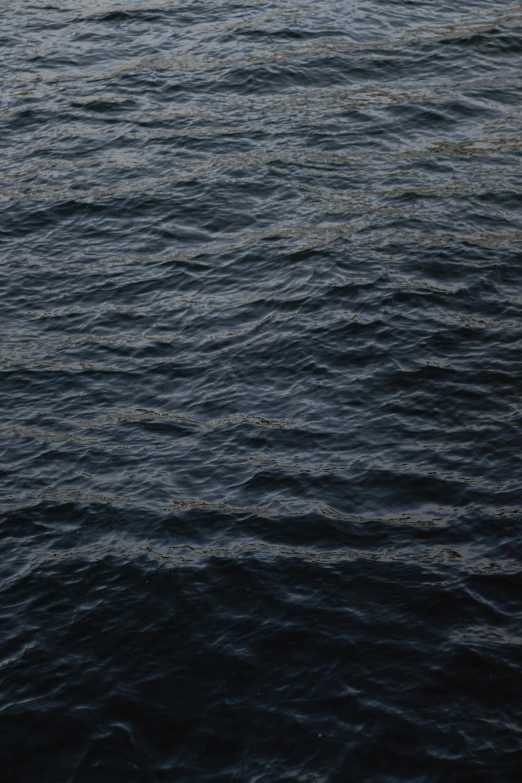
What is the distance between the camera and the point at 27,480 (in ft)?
70.7

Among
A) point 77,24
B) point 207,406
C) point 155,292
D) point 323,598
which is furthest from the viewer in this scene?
point 77,24

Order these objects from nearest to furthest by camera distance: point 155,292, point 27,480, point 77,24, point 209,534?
point 209,534 → point 27,480 → point 155,292 → point 77,24

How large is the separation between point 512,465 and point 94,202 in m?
17.3

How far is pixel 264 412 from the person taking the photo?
22984 mm

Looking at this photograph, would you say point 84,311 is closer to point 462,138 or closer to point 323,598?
point 323,598

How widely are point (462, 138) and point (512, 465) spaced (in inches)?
649

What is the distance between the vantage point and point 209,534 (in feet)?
65.4

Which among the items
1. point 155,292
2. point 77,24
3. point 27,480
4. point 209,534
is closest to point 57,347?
point 155,292

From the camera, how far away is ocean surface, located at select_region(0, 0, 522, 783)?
→ 1628 centimetres

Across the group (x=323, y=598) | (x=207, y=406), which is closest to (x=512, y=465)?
(x=323, y=598)

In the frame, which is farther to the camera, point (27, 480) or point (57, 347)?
point (57, 347)

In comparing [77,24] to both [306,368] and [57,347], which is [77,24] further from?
[306,368]

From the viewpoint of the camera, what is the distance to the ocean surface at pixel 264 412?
16.3 metres

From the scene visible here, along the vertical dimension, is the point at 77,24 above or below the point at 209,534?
above
